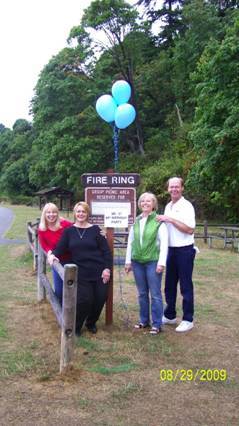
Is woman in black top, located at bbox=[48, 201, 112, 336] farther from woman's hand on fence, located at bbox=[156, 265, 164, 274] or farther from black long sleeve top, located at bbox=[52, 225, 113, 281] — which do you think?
woman's hand on fence, located at bbox=[156, 265, 164, 274]

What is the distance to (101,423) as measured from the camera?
3.63 m

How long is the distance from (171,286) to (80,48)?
38.9 meters

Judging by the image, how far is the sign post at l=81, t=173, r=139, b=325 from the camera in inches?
236

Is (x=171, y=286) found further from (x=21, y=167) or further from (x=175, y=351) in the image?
(x=21, y=167)

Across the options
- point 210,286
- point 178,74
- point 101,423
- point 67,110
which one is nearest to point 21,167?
point 67,110

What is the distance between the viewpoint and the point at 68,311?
14.5 feet

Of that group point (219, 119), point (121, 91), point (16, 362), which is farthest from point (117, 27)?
point (16, 362)

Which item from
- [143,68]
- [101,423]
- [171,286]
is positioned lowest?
[101,423]

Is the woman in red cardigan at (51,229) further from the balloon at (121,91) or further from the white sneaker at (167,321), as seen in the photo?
the balloon at (121,91)

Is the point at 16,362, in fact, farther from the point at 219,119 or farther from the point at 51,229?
the point at 219,119

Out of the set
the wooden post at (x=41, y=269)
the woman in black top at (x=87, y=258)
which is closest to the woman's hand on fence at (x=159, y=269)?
the woman in black top at (x=87, y=258)

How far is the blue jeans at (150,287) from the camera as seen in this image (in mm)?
5656

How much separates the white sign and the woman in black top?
393mm

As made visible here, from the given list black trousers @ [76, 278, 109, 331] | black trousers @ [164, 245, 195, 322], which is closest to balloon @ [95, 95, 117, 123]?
black trousers @ [164, 245, 195, 322]
